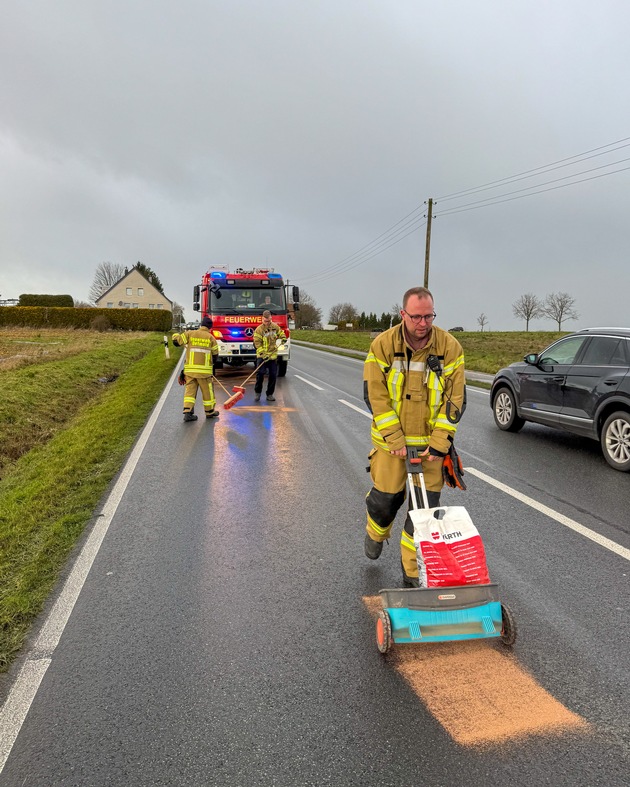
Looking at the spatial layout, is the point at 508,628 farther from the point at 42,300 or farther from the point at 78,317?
the point at 42,300

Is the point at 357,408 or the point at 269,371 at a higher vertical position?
the point at 269,371

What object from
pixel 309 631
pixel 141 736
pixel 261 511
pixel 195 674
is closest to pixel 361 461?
pixel 261 511

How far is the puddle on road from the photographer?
95.7 inches

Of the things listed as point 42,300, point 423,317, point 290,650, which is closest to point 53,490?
point 290,650

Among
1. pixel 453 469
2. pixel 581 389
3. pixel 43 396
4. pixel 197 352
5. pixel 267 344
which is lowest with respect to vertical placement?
pixel 43 396

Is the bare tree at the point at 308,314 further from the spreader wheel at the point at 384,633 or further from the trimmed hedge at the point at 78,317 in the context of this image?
the spreader wheel at the point at 384,633

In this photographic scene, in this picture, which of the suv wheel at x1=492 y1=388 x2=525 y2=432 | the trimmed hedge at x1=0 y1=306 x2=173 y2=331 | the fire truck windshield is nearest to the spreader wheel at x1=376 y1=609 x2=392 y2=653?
the suv wheel at x1=492 y1=388 x2=525 y2=432

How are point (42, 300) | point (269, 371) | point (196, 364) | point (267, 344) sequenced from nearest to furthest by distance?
point (196, 364), point (267, 344), point (269, 371), point (42, 300)

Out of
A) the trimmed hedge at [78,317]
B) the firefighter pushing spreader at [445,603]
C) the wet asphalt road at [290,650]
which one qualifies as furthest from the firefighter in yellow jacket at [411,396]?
the trimmed hedge at [78,317]

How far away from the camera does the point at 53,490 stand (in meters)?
5.89

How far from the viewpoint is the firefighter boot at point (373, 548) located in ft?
13.1

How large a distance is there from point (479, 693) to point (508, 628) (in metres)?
0.43

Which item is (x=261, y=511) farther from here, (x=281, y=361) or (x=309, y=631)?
(x=281, y=361)

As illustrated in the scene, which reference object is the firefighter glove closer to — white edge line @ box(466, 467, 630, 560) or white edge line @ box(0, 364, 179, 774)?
white edge line @ box(466, 467, 630, 560)
